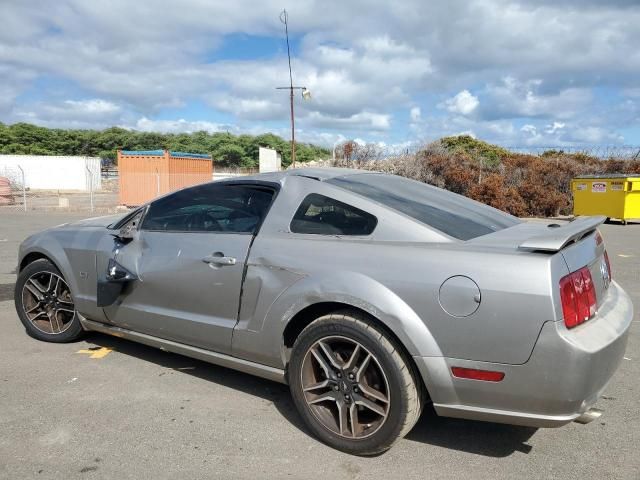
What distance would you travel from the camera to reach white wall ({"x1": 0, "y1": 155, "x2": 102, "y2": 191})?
134 feet

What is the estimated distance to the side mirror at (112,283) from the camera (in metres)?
4.00

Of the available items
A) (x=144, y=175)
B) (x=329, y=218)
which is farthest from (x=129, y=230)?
(x=144, y=175)

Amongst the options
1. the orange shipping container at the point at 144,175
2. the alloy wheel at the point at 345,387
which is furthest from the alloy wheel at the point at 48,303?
the orange shipping container at the point at 144,175

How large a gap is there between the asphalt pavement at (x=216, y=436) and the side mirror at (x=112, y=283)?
0.58 m

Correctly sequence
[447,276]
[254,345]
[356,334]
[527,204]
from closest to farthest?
1. [447,276]
2. [356,334]
3. [254,345]
4. [527,204]

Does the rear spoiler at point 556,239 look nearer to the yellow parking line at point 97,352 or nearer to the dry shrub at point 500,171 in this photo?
the yellow parking line at point 97,352

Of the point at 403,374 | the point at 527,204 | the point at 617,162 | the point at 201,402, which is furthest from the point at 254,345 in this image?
the point at 617,162

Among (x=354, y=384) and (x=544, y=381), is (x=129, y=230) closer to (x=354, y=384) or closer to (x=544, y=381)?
(x=354, y=384)

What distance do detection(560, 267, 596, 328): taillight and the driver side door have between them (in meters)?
1.84

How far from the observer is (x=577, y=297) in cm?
263

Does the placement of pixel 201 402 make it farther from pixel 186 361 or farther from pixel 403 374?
pixel 403 374

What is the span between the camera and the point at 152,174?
22.1 meters

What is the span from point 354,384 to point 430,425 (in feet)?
2.50

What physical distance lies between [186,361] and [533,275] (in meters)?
2.98
